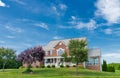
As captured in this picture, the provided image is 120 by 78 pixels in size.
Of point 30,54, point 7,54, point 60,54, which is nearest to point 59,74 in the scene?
point 30,54

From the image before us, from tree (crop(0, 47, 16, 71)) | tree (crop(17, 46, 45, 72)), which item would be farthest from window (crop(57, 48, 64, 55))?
tree (crop(17, 46, 45, 72))

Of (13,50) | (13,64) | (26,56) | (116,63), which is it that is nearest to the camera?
(26,56)

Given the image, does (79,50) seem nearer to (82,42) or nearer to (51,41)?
(82,42)

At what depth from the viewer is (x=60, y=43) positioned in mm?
66938

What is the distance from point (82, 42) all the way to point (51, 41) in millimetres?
27126

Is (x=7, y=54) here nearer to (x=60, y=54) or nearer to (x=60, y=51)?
(x=60, y=54)

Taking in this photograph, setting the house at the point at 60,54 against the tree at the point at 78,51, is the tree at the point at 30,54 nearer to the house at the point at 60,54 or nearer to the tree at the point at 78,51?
the tree at the point at 78,51

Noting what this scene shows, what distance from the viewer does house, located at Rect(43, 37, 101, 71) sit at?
62.4 meters

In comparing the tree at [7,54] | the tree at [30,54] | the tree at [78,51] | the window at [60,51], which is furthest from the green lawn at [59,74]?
the window at [60,51]

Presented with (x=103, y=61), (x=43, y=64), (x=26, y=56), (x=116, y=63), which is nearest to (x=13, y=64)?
(x=43, y=64)

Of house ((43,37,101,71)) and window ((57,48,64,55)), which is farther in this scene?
window ((57,48,64,55))

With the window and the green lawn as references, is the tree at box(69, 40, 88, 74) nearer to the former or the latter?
the green lawn

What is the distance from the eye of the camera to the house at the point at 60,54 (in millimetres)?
62438

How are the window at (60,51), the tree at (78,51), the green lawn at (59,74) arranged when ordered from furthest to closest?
1. the window at (60,51)
2. the tree at (78,51)
3. the green lawn at (59,74)
